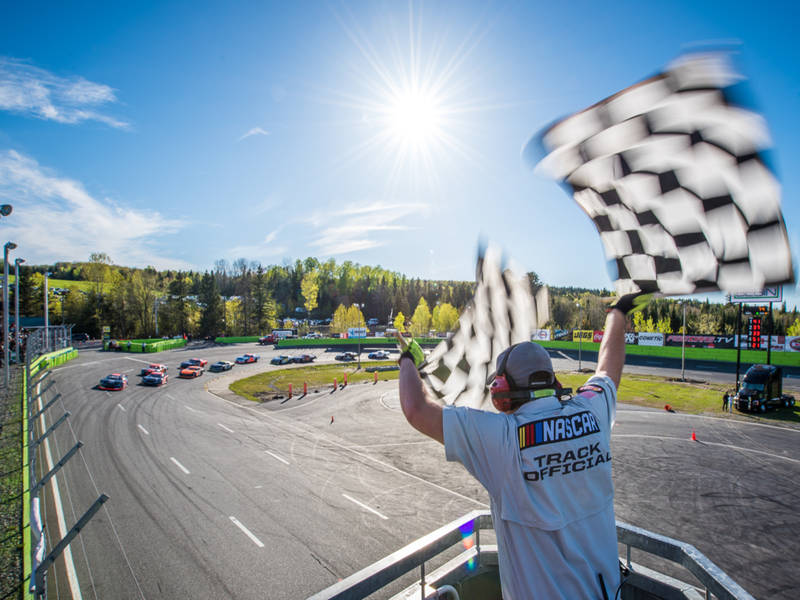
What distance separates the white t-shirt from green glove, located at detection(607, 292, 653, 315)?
105 cm

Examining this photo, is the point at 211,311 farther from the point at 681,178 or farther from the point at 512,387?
the point at 681,178

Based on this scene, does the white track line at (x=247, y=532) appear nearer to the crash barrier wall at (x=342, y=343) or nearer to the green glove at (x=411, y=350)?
the green glove at (x=411, y=350)

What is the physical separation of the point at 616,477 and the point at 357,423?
12.6m

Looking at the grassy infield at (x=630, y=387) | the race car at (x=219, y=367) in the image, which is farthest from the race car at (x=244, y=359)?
the grassy infield at (x=630, y=387)

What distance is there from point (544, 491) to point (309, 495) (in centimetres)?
1190

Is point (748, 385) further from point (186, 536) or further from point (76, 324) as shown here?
point (76, 324)

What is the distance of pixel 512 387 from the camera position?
78.9 inches

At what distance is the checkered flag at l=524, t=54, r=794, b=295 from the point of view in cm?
142

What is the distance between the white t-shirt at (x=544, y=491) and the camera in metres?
1.80

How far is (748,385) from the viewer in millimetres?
23141

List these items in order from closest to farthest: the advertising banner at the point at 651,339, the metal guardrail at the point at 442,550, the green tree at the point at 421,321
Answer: the metal guardrail at the point at 442,550 → the advertising banner at the point at 651,339 → the green tree at the point at 421,321

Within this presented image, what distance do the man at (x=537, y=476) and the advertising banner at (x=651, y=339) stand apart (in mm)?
62551

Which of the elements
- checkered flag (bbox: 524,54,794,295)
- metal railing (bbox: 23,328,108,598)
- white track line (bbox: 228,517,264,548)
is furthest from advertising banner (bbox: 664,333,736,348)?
metal railing (bbox: 23,328,108,598)

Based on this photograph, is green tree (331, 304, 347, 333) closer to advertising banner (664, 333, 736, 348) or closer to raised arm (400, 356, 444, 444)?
advertising banner (664, 333, 736, 348)
